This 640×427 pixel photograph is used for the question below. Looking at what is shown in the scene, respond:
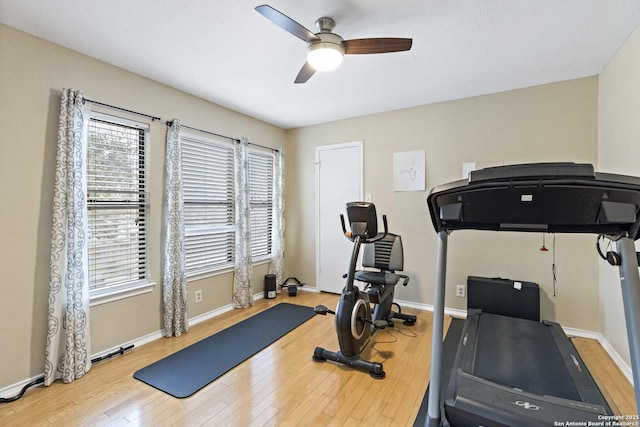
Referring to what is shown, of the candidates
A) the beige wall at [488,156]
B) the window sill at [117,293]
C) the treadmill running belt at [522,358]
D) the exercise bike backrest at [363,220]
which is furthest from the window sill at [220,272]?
the treadmill running belt at [522,358]

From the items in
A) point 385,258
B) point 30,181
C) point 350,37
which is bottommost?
point 385,258

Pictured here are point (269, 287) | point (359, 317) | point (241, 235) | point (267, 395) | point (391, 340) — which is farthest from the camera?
point (269, 287)

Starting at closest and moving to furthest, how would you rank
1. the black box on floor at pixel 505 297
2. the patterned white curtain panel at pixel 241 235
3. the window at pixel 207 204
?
the black box on floor at pixel 505 297 < the window at pixel 207 204 < the patterned white curtain panel at pixel 241 235

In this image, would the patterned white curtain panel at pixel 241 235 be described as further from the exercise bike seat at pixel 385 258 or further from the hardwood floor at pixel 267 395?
the exercise bike seat at pixel 385 258

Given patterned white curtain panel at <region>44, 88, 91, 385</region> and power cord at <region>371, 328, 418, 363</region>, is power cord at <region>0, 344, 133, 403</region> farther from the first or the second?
power cord at <region>371, 328, 418, 363</region>

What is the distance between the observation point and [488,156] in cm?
329

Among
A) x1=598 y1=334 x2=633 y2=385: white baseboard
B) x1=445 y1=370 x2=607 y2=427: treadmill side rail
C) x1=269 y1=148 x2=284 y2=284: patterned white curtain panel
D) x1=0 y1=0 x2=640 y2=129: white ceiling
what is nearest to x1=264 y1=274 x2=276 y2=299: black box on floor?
Answer: x1=269 y1=148 x2=284 y2=284: patterned white curtain panel

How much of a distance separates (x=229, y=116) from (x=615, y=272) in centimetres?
420

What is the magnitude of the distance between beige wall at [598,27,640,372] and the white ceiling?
0.15 m

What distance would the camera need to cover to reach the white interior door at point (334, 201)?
4160mm

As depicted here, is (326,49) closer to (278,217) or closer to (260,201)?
(260,201)

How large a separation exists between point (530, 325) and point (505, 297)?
0.40m

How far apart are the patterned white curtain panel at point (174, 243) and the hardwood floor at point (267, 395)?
328 millimetres

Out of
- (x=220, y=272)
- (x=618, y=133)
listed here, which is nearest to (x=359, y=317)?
(x=220, y=272)
